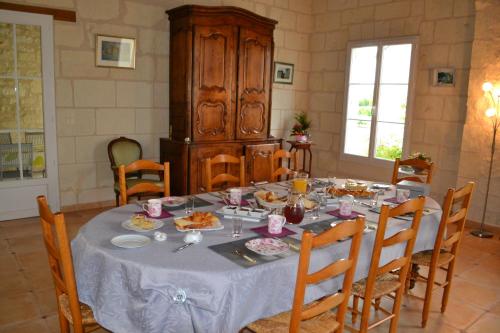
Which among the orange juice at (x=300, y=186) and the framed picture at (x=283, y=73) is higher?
the framed picture at (x=283, y=73)

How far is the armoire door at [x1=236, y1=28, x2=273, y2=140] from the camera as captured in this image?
5027mm

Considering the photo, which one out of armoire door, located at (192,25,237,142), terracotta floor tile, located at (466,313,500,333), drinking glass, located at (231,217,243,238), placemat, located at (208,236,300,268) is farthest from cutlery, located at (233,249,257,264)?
armoire door, located at (192,25,237,142)

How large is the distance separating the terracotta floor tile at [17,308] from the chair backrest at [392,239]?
77.8 inches

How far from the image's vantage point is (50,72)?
13.9ft

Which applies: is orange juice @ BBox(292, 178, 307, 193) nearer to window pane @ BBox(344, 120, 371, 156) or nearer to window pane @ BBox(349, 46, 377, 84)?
window pane @ BBox(344, 120, 371, 156)

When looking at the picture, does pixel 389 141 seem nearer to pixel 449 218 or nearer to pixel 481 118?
pixel 481 118

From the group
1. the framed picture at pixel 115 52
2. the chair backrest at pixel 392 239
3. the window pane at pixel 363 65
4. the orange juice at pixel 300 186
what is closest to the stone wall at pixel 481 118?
the window pane at pixel 363 65

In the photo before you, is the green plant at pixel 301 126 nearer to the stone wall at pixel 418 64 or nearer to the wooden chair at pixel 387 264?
the stone wall at pixel 418 64

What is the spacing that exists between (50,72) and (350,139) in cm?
391

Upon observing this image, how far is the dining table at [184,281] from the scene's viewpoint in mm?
1533

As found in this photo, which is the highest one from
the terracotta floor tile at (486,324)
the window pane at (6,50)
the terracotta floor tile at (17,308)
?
the window pane at (6,50)

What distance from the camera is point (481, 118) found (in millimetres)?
4457

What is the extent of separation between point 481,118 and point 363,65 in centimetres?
178

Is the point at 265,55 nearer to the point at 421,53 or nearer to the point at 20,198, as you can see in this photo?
the point at 421,53
